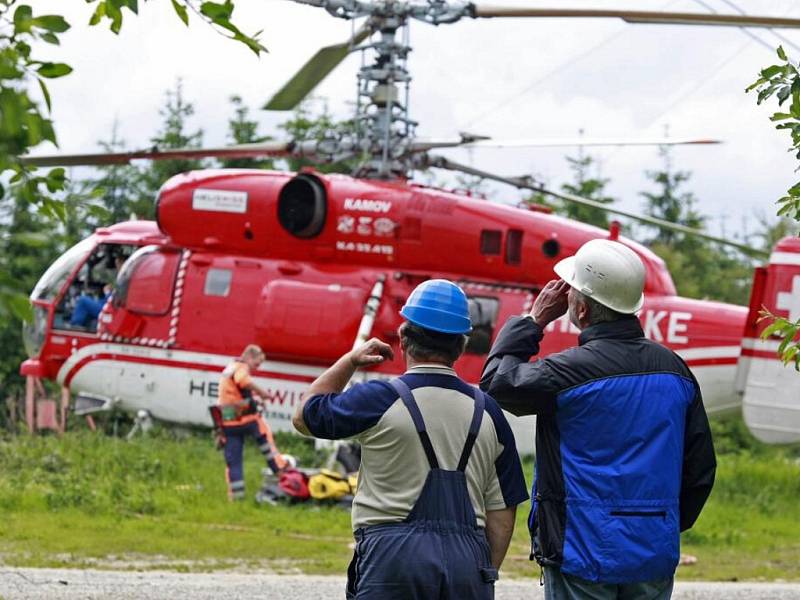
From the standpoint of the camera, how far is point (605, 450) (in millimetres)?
4742

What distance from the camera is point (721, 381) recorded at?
16203 mm

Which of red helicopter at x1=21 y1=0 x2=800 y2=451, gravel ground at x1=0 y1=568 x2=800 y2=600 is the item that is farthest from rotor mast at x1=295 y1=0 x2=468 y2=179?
gravel ground at x1=0 y1=568 x2=800 y2=600

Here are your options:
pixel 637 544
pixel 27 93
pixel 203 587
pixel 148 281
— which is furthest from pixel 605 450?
pixel 148 281

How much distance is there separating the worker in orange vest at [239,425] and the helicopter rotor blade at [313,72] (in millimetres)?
3288

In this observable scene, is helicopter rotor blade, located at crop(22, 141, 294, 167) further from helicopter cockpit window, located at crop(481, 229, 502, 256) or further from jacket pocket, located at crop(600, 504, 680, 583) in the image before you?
jacket pocket, located at crop(600, 504, 680, 583)

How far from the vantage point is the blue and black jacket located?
4.67 m

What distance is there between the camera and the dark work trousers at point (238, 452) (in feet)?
46.8

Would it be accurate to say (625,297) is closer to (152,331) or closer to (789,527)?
(789,527)

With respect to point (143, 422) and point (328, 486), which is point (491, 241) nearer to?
point (328, 486)

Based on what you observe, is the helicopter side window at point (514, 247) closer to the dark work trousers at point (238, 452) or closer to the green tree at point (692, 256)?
the dark work trousers at point (238, 452)

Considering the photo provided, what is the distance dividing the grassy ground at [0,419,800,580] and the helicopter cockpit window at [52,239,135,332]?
6.01ft

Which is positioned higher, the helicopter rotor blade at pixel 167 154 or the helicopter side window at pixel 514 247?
the helicopter rotor blade at pixel 167 154

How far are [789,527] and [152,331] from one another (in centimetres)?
811

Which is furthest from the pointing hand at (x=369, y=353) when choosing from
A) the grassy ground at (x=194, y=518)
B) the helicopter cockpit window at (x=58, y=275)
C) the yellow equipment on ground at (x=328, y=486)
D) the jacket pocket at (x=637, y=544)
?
the helicopter cockpit window at (x=58, y=275)
